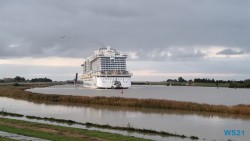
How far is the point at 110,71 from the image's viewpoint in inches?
4806

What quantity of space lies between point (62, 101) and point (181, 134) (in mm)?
39614

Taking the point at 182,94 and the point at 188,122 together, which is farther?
the point at 182,94

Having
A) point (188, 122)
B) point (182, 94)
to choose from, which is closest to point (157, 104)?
point (188, 122)

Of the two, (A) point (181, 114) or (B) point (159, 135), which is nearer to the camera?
(B) point (159, 135)

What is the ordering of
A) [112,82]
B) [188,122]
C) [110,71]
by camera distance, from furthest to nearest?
1. [110,71]
2. [112,82]
3. [188,122]

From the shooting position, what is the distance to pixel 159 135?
84.5 ft

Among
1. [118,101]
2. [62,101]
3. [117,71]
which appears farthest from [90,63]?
[118,101]

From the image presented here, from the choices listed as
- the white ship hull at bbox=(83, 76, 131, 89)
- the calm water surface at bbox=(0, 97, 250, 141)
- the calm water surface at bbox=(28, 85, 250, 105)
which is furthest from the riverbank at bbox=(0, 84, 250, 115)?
the white ship hull at bbox=(83, 76, 131, 89)

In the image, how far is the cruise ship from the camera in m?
118

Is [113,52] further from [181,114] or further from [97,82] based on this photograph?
[181,114]

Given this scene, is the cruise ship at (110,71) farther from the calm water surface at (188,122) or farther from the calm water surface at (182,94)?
the calm water surface at (188,122)

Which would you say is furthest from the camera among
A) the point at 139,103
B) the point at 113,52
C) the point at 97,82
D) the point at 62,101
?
the point at 113,52

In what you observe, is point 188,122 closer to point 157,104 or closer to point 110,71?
point 157,104

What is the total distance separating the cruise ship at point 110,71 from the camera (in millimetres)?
118475
